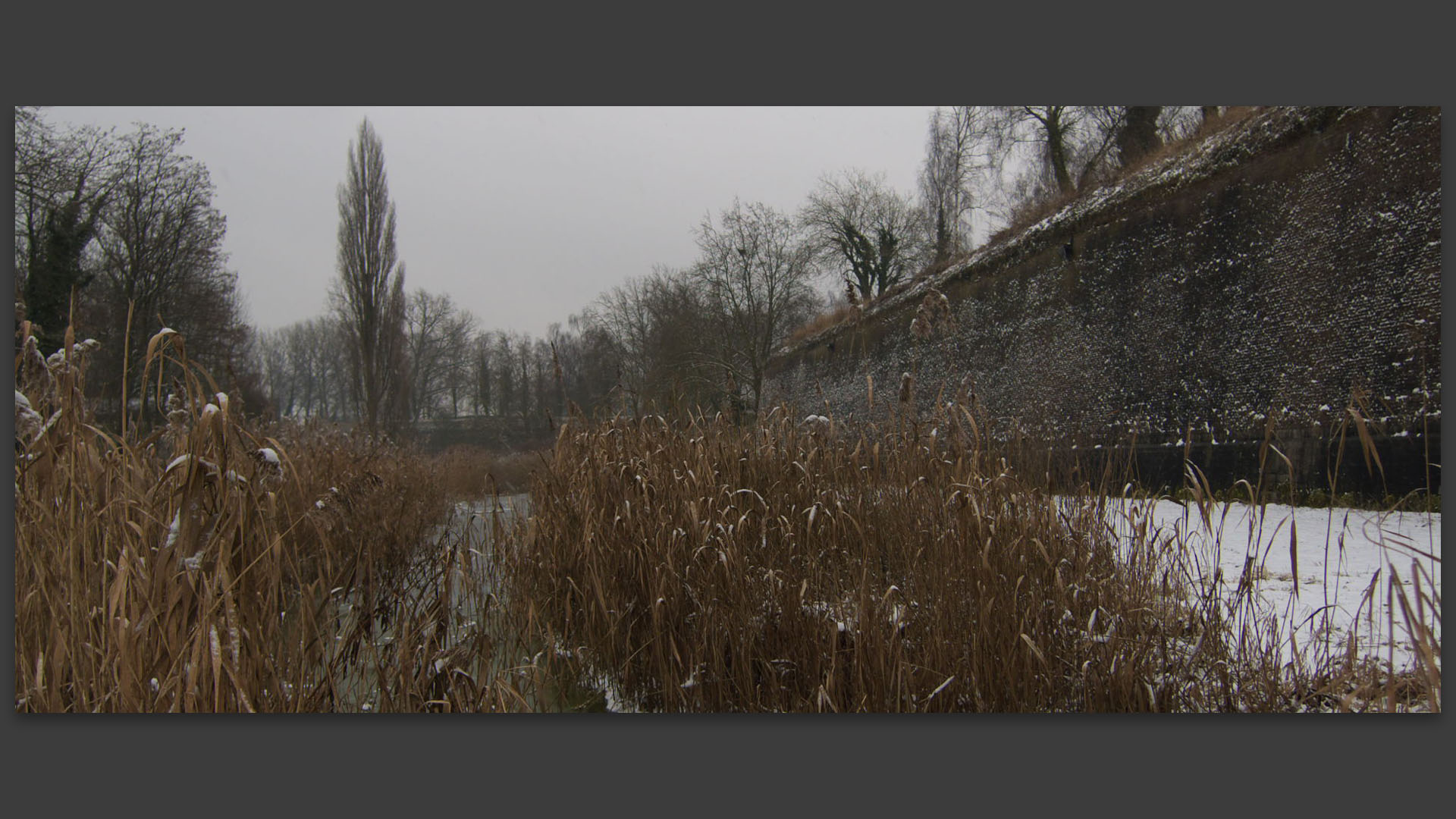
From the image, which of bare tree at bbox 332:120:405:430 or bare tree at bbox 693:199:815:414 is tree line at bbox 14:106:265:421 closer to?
bare tree at bbox 332:120:405:430

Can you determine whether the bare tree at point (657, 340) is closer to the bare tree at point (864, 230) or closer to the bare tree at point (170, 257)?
the bare tree at point (864, 230)

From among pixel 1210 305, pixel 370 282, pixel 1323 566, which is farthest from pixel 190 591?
pixel 1210 305

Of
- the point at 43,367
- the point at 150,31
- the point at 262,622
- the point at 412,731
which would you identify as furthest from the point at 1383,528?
the point at 150,31

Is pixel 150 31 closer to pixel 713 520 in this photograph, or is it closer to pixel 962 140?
pixel 713 520

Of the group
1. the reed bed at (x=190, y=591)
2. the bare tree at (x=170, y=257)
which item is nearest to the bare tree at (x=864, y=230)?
the reed bed at (x=190, y=591)

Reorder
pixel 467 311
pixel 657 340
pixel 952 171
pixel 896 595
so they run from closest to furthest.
A: pixel 896 595
pixel 952 171
pixel 467 311
pixel 657 340

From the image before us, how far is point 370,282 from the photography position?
3.13 metres

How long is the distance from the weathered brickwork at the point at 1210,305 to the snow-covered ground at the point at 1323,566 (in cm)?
39

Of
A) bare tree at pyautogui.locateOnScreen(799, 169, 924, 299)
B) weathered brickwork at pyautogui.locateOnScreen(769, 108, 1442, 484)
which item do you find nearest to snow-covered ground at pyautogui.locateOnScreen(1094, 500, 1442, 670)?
weathered brickwork at pyautogui.locateOnScreen(769, 108, 1442, 484)

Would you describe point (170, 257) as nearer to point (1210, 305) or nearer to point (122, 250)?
point (122, 250)

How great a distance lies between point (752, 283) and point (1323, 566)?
2681 mm

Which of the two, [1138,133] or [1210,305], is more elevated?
[1138,133]

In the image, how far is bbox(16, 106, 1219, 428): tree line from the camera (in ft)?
7.56

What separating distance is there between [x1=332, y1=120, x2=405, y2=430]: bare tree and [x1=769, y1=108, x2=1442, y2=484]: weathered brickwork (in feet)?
6.07
